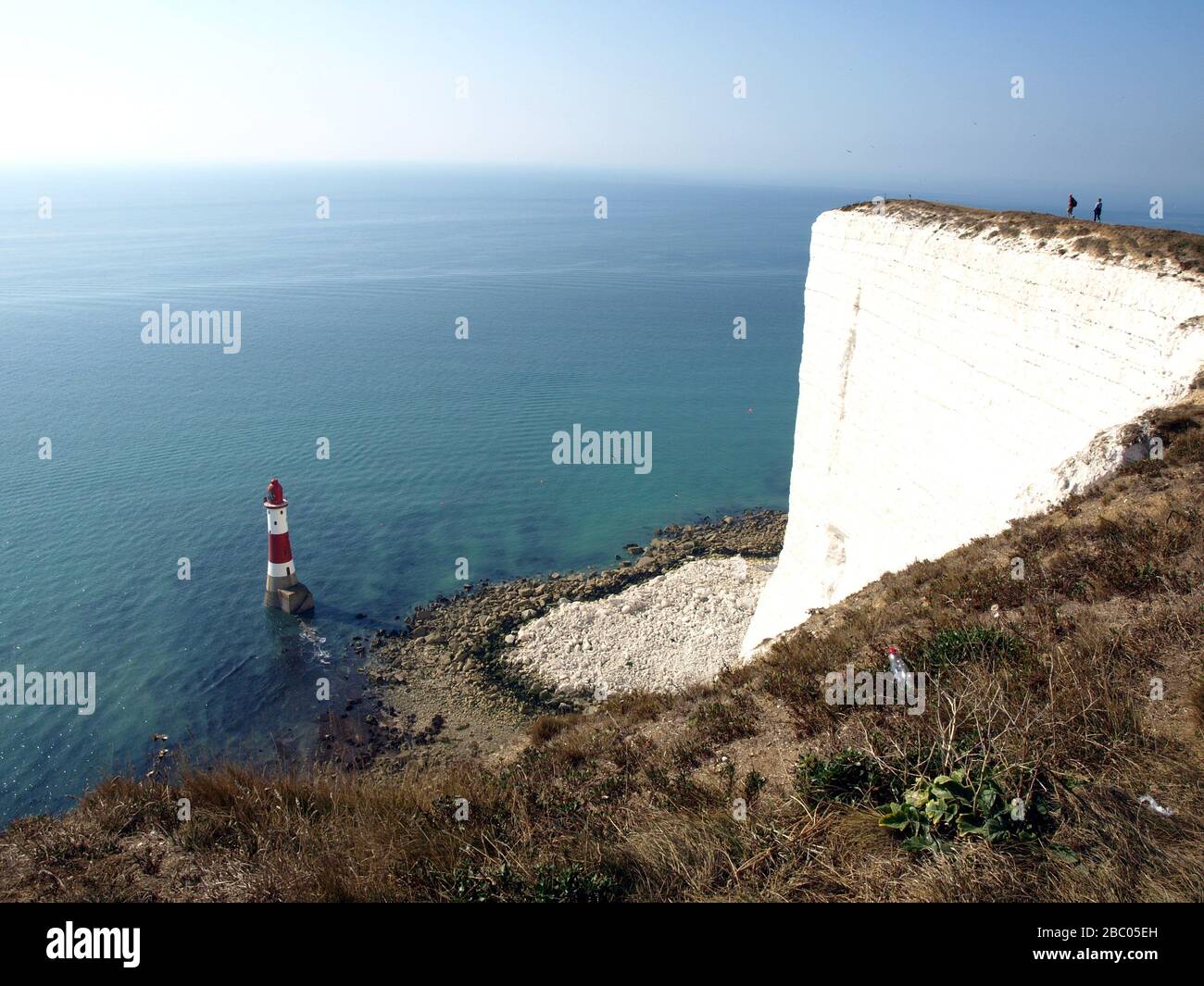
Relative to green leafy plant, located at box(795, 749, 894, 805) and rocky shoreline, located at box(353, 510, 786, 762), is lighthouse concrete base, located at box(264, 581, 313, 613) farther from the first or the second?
green leafy plant, located at box(795, 749, 894, 805)

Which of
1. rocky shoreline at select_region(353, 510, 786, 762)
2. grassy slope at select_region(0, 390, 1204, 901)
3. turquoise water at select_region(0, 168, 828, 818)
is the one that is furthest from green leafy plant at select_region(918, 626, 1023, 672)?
turquoise water at select_region(0, 168, 828, 818)

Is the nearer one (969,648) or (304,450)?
(969,648)

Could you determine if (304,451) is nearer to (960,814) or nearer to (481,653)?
(481,653)

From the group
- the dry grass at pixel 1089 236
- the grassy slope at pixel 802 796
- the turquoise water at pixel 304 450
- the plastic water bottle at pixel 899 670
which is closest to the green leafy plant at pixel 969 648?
the grassy slope at pixel 802 796

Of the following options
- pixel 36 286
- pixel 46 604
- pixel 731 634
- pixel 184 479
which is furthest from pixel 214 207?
pixel 731 634

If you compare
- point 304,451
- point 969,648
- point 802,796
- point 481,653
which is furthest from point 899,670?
point 304,451

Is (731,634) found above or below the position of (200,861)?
below
